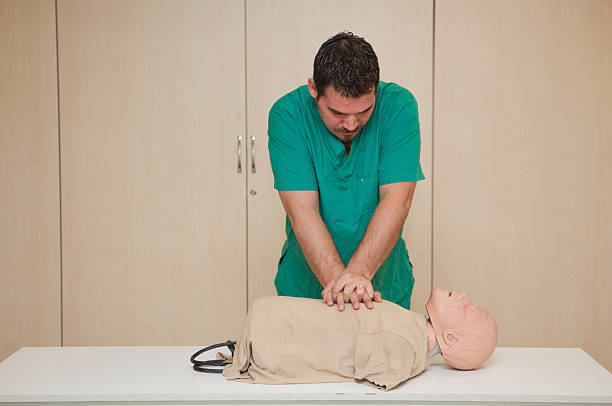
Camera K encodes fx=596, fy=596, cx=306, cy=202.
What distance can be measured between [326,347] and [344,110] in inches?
23.5

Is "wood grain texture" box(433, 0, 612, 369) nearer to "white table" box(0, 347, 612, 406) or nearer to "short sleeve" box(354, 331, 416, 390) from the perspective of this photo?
"white table" box(0, 347, 612, 406)

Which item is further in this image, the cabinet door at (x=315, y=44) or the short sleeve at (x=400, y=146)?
the cabinet door at (x=315, y=44)

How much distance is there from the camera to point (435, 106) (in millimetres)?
2611

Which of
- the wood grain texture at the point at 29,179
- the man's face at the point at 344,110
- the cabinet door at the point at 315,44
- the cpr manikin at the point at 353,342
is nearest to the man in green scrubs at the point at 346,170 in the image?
the man's face at the point at 344,110

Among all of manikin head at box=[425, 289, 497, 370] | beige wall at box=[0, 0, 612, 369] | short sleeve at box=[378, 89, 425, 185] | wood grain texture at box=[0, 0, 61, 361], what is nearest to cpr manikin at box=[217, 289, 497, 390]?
manikin head at box=[425, 289, 497, 370]

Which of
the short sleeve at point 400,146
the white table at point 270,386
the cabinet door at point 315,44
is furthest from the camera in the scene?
the cabinet door at point 315,44

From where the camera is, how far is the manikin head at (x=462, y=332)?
1.37m

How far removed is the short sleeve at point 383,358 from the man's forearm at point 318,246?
0.30m

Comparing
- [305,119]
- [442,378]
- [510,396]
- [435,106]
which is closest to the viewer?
[510,396]

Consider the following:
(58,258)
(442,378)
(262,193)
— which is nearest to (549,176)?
(262,193)

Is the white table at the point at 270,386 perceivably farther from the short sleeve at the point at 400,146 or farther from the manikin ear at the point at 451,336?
the short sleeve at the point at 400,146

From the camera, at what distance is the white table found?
124 centimetres

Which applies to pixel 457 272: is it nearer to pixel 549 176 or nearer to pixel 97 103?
pixel 549 176

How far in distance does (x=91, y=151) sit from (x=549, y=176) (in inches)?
79.9
